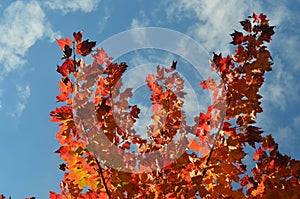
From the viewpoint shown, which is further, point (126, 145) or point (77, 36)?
point (126, 145)

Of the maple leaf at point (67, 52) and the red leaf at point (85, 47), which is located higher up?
the red leaf at point (85, 47)

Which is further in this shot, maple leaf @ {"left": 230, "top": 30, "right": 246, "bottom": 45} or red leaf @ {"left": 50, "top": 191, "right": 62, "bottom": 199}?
maple leaf @ {"left": 230, "top": 30, "right": 246, "bottom": 45}

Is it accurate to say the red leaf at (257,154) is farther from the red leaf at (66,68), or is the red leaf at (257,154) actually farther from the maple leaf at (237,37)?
the red leaf at (66,68)

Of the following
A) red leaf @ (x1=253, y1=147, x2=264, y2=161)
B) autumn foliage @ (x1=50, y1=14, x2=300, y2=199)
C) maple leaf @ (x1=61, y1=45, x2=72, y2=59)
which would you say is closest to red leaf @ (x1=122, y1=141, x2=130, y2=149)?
autumn foliage @ (x1=50, y1=14, x2=300, y2=199)

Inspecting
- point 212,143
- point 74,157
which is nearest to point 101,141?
point 74,157

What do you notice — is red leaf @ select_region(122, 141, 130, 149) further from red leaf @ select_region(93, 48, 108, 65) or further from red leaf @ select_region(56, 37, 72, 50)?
red leaf @ select_region(56, 37, 72, 50)

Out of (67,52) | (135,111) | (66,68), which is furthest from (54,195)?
(67,52)

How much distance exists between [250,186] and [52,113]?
3.50 m

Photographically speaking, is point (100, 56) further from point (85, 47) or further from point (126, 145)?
point (126, 145)

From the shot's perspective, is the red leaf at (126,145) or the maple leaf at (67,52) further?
the red leaf at (126,145)

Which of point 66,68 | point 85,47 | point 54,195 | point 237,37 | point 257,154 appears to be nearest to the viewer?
point 66,68

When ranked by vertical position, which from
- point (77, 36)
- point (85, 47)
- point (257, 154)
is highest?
point (77, 36)

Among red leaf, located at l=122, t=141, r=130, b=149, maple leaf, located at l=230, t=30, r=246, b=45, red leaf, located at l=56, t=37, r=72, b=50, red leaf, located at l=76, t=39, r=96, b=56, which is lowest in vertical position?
red leaf, located at l=122, t=141, r=130, b=149

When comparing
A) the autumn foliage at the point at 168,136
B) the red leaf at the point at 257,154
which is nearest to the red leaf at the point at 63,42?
the autumn foliage at the point at 168,136
